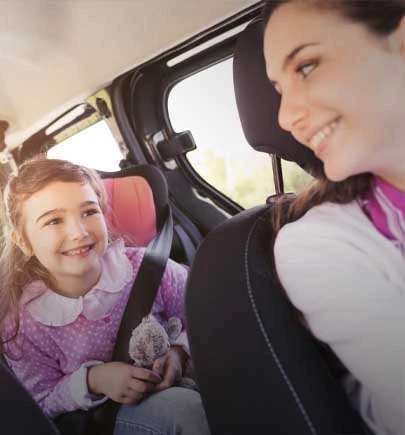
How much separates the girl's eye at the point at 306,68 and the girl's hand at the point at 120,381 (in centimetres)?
48

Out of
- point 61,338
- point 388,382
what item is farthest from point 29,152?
point 388,382

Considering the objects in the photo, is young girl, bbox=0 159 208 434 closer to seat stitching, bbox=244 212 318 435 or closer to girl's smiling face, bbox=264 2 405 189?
seat stitching, bbox=244 212 318 435

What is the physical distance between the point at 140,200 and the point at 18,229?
189mm

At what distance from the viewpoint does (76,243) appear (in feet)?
2.36

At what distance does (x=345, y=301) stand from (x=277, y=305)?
0.30 feet

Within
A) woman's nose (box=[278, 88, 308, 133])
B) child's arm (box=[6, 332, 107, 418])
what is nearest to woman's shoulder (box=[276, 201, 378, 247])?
woman's nose (box=[278, 88, 308, 133])

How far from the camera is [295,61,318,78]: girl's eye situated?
0.57m

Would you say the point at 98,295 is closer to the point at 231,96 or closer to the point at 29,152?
the point at 29,152

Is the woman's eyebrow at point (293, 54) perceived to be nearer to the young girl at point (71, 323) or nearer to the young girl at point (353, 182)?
the young girl at point (353, 182)

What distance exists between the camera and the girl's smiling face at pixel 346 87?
0.55 m

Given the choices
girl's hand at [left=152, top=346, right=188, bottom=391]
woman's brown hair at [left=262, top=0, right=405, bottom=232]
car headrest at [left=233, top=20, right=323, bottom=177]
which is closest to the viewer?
woman's brown hair at [left=262, top=0, right=405, bottom=232]

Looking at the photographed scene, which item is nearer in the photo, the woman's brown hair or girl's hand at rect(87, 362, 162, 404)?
the woman's brown hair

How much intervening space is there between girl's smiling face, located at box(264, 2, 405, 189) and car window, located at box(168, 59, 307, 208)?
12 centimetres

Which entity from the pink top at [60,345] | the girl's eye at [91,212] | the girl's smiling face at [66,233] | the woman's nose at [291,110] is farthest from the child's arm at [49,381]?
the woman's nose at [291,110]
